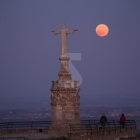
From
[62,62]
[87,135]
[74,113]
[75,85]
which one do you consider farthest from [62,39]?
[87,135]

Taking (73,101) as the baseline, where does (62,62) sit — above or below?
above

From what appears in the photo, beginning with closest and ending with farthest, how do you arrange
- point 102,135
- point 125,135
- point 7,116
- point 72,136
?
point 72,136, point 102,135, point 125,135, point 7,116

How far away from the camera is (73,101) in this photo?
3002cm

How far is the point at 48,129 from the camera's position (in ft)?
98.6

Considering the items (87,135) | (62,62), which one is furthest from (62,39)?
(87,135)

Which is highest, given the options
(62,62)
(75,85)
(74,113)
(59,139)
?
(62,62)

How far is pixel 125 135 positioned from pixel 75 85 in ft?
19.4

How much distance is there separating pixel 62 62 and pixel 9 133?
6958 millimetres

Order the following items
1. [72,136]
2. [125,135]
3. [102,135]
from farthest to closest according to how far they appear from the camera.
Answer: [125,135], [102,135], [72,136]

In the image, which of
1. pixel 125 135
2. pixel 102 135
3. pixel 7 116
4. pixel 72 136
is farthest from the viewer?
pixel 7 116

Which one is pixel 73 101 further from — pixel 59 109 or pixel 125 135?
pixel 125 135

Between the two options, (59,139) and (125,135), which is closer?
(59,139)

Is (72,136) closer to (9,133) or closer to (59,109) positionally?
(59,109)

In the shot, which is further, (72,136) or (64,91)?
(64,91)
